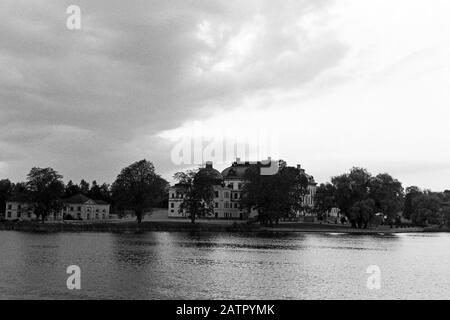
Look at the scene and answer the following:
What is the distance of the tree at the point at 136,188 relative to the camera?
129375 mm

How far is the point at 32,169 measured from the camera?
452 feet

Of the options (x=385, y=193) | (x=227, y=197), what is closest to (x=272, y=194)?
(x=385, y=193)

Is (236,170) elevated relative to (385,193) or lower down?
elevated

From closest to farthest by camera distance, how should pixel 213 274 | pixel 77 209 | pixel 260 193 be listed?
pixel 213 274 → pixel 260 193 → pixel 77 209

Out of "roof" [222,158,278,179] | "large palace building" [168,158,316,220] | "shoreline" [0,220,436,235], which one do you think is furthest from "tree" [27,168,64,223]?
"roof" [222,158,278,179]

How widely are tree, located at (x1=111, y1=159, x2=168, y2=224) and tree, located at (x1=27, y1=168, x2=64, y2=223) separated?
17.4 m

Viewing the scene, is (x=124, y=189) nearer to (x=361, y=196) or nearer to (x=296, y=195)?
(x=296, y=195)

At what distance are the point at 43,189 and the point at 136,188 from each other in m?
26.1

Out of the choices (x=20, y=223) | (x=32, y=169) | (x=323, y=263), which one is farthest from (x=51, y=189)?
(x=323, y=263)

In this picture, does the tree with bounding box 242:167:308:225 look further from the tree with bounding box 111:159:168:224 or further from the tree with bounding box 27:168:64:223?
the tree with bounding box 27:168:64:223

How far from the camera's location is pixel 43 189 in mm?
136750
